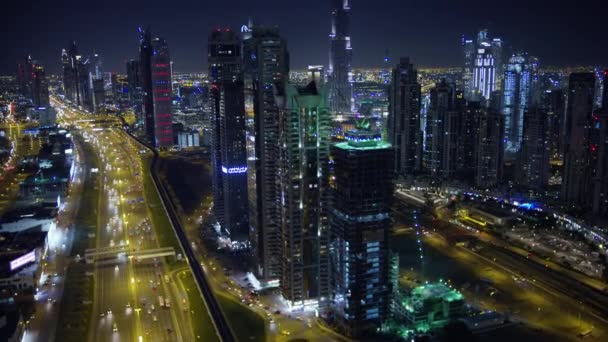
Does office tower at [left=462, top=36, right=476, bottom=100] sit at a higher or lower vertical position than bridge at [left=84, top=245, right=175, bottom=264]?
higher

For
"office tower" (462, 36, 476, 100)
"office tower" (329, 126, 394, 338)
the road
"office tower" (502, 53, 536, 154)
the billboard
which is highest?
"office tower" (462, 36, 476, 100)

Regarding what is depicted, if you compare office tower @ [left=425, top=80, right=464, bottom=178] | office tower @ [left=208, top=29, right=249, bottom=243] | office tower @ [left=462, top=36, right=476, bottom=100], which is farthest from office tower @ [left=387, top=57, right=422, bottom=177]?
office tower @ [left=462, top=36, right=476, bottom=100]

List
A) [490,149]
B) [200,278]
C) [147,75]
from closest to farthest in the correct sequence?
[200,278] < [490,149] < [147,75]

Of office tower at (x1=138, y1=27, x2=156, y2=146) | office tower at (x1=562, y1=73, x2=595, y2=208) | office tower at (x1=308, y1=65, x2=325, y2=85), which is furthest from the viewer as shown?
office tower at (x1=138, y1=27, x2=156, y2=146)

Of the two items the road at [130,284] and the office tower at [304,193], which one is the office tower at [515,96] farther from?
the office tower at [304,193]

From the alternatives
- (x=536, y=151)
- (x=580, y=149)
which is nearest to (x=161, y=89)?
(x=536, y=151)

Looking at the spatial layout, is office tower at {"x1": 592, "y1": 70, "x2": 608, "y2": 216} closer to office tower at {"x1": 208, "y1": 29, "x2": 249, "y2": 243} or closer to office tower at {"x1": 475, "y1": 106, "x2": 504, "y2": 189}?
office tower at {"x1": 475, "y1": 106, "x2": 504, "y2": 189}

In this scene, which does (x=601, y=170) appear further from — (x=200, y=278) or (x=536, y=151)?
(x=200, y=278)
